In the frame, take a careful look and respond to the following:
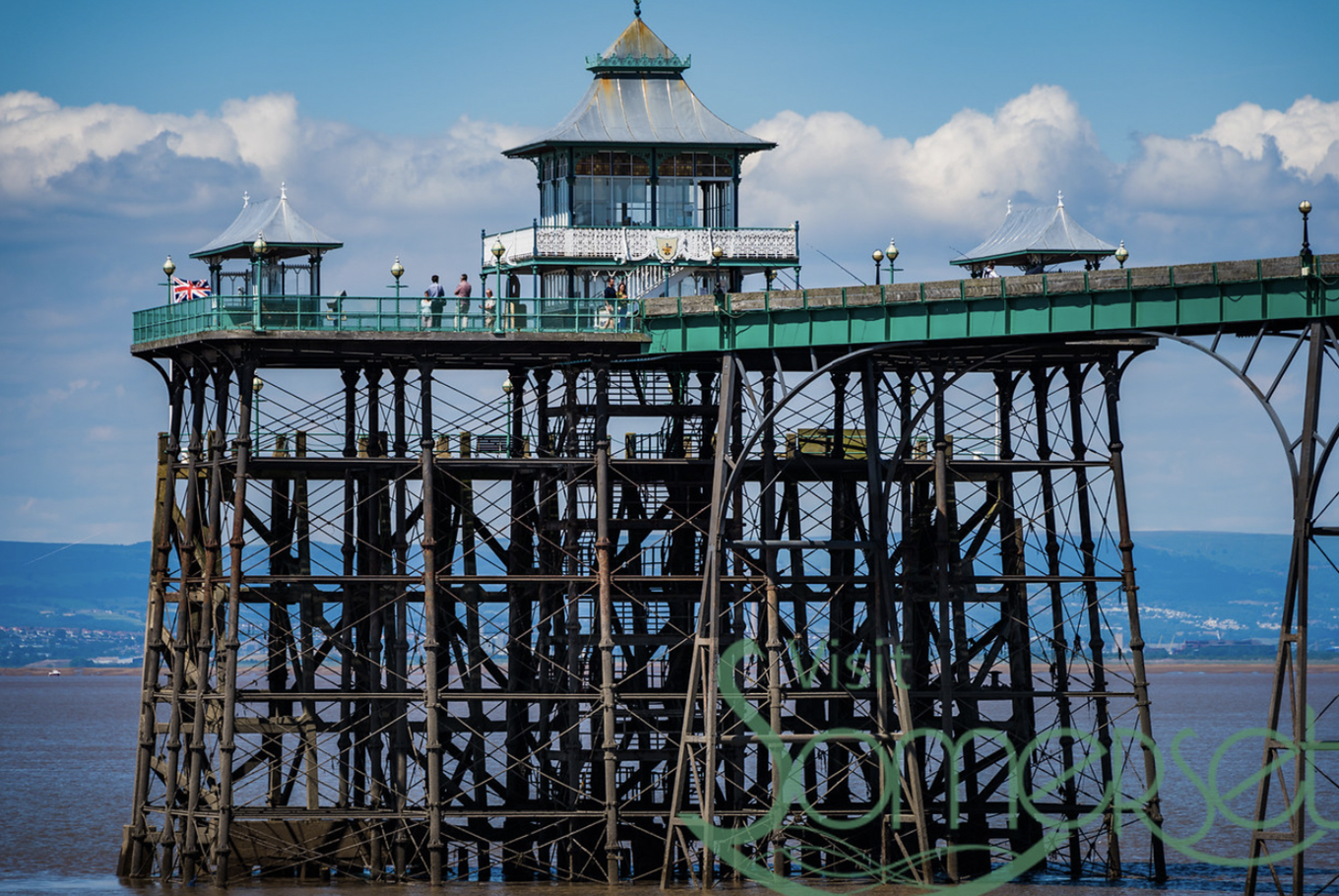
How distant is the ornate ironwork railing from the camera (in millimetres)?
56625

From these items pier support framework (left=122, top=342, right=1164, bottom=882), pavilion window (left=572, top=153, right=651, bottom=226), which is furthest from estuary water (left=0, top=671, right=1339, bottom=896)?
pavilion window (left=572, top=153, right=651, bottom=226)

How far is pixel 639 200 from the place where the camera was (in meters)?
57.8

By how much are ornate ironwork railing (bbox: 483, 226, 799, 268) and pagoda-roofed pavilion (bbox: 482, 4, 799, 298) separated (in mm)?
24

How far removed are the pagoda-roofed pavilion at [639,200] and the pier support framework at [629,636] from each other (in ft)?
8.99

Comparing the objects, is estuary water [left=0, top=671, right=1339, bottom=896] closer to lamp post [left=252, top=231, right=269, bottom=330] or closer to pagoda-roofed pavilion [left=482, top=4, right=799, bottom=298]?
lamp post [left=252, top=231, right=269, bottom=330]

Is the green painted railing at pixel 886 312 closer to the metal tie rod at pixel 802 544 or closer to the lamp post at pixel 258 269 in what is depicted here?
the lamp post at pixel 258 269

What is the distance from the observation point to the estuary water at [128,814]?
166 ft

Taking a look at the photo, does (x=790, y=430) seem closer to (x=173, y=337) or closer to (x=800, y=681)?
(x=800, y=681)

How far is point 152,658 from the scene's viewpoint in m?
51.3

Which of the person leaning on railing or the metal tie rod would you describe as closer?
the metal tie rod

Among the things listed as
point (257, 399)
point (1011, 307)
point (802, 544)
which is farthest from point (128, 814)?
point (1011, 307)

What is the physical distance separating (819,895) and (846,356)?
11.5m

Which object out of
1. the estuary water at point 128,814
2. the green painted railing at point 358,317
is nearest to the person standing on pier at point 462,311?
the green painted railing at point 358,317

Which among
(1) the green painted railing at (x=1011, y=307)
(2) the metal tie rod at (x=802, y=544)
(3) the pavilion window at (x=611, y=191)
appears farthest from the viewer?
(3) the pavilion window at (x=611, y=191)
